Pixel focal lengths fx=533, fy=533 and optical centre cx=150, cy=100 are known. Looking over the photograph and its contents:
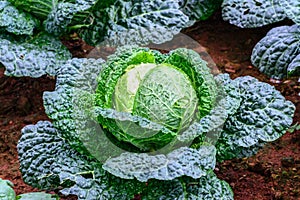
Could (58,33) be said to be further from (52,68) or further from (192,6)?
(192,6)

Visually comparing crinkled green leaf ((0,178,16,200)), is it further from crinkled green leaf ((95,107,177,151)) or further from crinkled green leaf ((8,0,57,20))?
crinkled green leaf ((8,0,57,20))

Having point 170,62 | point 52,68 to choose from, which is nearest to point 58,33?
point 52,68

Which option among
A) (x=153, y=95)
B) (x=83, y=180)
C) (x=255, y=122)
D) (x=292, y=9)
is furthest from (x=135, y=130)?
(x=292, y=9)

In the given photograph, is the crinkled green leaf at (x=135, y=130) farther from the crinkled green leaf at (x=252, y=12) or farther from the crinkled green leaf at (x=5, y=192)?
the crinkled green leaf at (x=252, y=12)

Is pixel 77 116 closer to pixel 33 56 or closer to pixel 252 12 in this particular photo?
pixel 33 56

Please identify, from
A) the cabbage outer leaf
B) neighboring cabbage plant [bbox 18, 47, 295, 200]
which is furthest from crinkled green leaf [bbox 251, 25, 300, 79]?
the cabbage outer leaf

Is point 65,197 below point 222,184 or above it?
below
